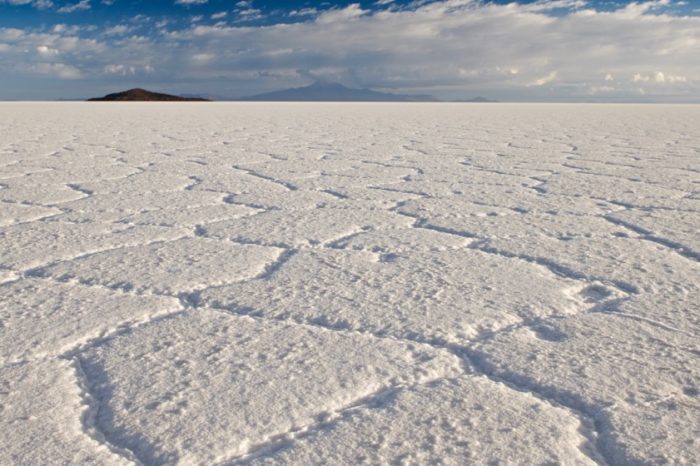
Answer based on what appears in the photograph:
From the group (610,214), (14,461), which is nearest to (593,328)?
(14,461)

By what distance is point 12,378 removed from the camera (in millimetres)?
1042

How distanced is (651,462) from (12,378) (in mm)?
905

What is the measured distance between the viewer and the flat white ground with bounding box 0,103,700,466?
2.87 feet

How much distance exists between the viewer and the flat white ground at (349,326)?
87 centimetres

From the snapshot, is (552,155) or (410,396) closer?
(410,396)

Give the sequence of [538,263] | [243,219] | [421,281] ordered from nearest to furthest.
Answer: [421,281] < [538,263] < [243,219]

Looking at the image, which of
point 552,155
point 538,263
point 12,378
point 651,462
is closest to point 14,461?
point 12,378

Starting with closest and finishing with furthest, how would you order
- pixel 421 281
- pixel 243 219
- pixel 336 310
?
pixel 336 310 → pixel 421 281 → pixel 243 219

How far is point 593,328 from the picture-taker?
124 centimetres

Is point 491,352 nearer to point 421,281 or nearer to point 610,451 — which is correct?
point 610,451

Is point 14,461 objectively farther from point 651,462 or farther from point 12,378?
point 651,462

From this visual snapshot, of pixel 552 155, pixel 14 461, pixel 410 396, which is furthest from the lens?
pixel 552 155

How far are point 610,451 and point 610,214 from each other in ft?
5.16

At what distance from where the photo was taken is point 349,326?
126cm
